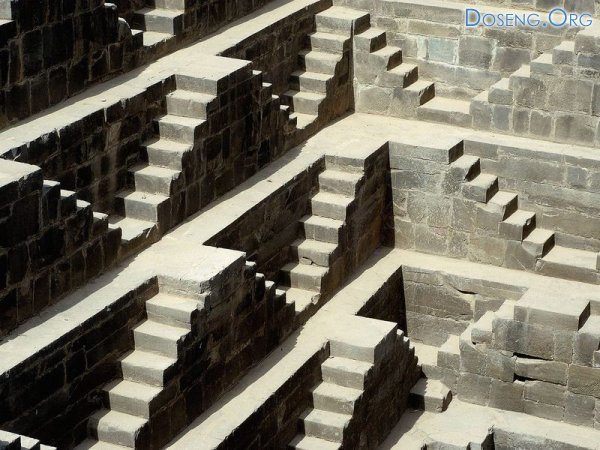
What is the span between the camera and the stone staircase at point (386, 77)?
18.2m

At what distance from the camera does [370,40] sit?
18359 millimetres

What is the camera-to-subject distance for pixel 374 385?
14812 mm

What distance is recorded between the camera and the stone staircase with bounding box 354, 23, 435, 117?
18250 millimetres

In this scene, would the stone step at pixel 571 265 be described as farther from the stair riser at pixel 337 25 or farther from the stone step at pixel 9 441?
the stone step at pixel 9 441

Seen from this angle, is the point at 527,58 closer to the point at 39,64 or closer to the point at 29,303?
the point at 39,64

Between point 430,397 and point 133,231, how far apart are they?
3683 millimetres

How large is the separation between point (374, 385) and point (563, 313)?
202 centimetres

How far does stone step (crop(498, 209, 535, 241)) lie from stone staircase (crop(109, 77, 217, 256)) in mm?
3727

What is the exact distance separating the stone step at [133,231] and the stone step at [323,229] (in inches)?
93.7

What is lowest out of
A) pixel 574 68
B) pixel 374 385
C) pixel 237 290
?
pixel 374 385

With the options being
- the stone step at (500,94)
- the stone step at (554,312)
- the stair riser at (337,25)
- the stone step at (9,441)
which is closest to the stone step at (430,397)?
the stone step at (554,312)

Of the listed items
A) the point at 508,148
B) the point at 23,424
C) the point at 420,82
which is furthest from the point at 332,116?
the point at 23,424

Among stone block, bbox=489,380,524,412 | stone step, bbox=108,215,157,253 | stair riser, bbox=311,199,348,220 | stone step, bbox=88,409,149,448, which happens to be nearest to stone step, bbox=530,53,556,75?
stair riser, bbox=311,199,348,220

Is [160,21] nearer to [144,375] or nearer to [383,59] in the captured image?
[383,59]
